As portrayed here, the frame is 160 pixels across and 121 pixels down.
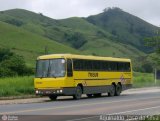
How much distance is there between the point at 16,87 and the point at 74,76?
7.59 m

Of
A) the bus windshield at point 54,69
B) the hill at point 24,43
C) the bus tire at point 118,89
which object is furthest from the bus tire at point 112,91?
the hill at point 24,43

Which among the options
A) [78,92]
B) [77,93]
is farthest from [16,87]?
[77,93]

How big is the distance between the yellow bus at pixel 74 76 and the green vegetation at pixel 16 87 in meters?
4.24

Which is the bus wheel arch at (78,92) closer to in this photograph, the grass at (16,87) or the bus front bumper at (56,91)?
the bus front bumper at (56,91)

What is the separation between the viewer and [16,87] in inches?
1598

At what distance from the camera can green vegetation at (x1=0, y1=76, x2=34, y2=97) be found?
37.9 metres

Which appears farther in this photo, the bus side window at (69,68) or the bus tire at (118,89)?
the bus tire at (118,89)

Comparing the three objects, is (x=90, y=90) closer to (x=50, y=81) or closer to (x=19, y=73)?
(x=50, y=81)

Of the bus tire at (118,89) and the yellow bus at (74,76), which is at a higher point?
the yellow bus at (74,76)

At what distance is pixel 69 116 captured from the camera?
20094 millimetres

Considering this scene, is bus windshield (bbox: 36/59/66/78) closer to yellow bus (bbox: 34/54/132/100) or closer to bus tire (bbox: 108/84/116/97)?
yellow bus (bbox: 34/54/132/100)

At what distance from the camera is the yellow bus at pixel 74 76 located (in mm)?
33500

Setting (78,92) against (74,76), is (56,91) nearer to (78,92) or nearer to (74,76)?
(74,76)

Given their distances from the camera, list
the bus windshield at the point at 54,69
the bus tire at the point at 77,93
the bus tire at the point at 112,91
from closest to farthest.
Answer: the bus windshield at the point at 54,69 → the bus tire at the point at 77,93 → the bus tire at the point at 112,91
